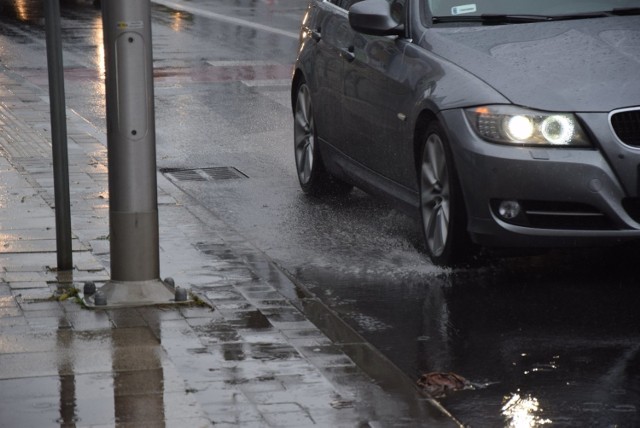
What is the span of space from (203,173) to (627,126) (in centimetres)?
476

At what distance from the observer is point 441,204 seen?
7809 mm

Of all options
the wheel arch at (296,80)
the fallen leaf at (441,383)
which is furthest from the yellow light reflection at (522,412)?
the wheel arch at (296,80)

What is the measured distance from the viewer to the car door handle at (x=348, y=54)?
9008 mm

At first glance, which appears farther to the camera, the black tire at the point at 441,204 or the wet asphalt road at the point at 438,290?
the black tire at the point at 441,204

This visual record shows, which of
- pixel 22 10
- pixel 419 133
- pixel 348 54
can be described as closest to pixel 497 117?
pixel 419 133

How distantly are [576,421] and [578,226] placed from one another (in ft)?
6.59

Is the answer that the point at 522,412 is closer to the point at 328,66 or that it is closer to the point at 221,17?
the point at 328,66

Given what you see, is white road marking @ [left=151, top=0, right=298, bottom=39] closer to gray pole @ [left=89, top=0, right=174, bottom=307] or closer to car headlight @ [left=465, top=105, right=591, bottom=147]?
car headlight @ [left=465, top=105, right=591, bottom=147]

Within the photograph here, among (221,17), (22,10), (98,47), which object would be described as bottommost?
(22,10)

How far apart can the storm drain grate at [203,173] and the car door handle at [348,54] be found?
7.10ft

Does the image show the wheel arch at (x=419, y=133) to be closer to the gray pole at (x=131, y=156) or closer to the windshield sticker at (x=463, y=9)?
the windshield sticker at (x=463, y=9)

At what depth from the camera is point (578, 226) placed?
7.21m

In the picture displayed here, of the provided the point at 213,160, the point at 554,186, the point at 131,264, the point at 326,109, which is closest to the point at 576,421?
the point at 554,186

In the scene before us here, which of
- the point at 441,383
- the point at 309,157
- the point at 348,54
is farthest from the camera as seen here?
the point at 309,157
